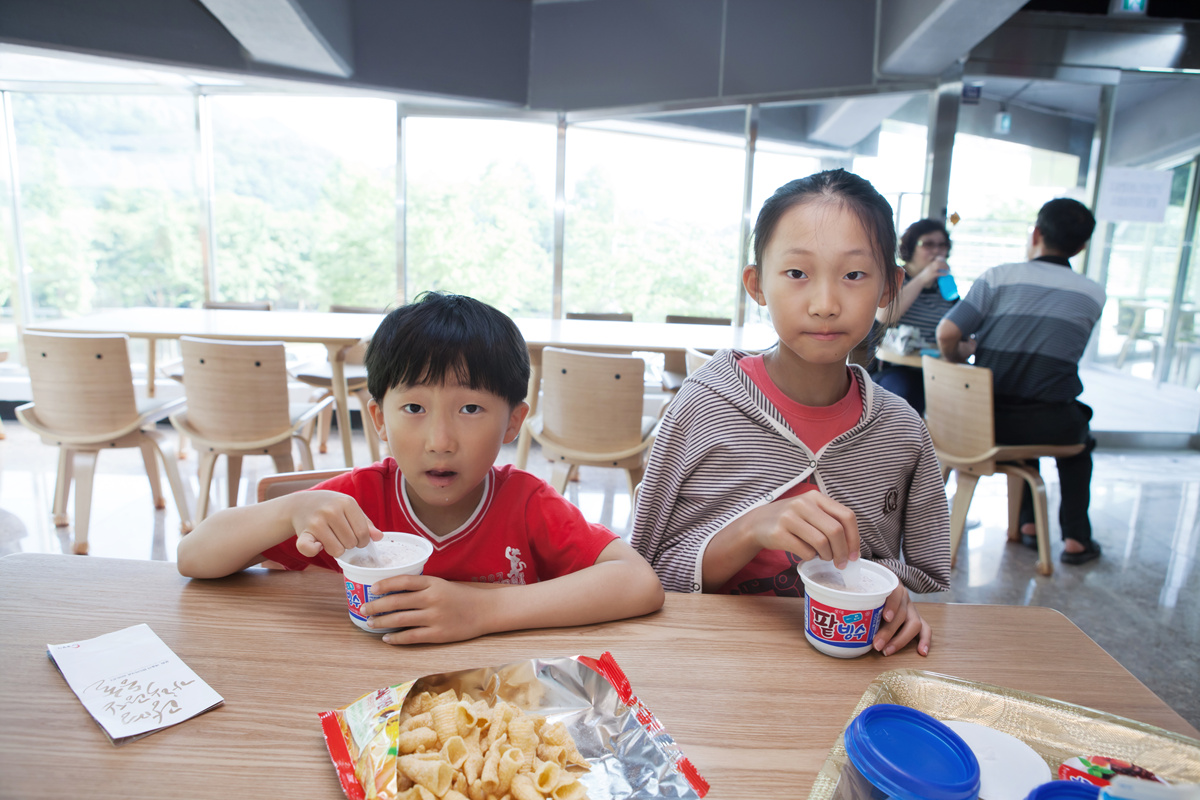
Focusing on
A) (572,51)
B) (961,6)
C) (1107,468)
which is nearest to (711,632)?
(961,6)

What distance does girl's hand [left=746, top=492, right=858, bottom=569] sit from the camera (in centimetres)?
78

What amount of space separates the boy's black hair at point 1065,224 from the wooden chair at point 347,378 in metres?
3.07

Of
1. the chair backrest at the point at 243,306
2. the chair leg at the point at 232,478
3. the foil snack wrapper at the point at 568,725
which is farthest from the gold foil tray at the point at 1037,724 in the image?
the chair backrest at the point at 243,306

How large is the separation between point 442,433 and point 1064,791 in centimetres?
71

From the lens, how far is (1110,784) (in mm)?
511

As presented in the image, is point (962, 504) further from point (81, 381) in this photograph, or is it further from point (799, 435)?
point (81, 381)

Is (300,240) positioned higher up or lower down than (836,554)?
higher up

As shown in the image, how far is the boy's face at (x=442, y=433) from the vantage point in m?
0.90

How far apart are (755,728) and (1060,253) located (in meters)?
3.08

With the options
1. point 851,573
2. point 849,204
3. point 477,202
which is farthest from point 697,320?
point 851,573

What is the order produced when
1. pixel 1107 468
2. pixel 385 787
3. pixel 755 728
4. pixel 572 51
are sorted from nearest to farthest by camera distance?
1. pixel 385 787
2. pixel 755 728
3. pixel 1107 468
4. pixel 572 51

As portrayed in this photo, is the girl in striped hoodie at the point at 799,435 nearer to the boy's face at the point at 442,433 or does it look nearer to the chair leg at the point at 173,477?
the boy's face at the point at 442,433

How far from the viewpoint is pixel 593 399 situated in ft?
8.75

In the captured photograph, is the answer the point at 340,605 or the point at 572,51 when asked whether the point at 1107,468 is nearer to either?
the point at 572,51
